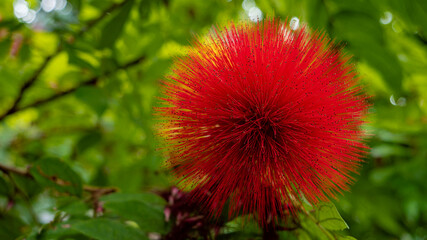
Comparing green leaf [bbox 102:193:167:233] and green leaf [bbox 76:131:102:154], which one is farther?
green leaf [bbox 76:131:102:154]

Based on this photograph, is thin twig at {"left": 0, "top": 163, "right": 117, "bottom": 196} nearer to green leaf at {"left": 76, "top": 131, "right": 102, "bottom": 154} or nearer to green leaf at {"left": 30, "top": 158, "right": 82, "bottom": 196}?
green leaf at {"left": 30, "top": 158, "right": 82, "bottom": 196}

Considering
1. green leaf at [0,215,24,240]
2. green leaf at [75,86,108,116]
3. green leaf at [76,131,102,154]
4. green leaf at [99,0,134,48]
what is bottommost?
green leaf at [0,215,24,240]

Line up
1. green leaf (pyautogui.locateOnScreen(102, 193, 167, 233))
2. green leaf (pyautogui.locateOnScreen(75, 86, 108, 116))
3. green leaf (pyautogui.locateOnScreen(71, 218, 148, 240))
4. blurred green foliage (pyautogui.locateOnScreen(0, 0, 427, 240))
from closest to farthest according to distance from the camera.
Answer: green leaf (pyautogui.locateOnScreen(71, 218, 148, 240)) → green leaf (pyautogui.locateOnScreen(102, 193, 167, 233)) → blurred green foliage (pyautogui.locateOnScreen(0, 0, 427, 240)) → green leaf (pyautogui.locateOnScreen(75, 86, 108, 116))

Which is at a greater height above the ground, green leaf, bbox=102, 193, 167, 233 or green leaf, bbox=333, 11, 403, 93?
green leaf, bbox=333, 11, 403, 93

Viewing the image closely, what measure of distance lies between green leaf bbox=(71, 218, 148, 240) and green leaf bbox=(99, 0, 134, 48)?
2.77 feet

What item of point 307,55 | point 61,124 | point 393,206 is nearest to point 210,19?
point 61,124

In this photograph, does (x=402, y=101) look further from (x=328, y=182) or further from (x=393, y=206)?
(x=328, y=182)

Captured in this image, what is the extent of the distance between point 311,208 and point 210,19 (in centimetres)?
197

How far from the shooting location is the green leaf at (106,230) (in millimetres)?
1091

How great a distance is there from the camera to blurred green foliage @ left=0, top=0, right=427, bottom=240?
1.34 metres

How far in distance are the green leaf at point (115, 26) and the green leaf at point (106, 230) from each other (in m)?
0.84

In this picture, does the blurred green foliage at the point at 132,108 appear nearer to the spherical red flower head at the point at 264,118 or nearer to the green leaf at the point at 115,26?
the green leaf at the point at 115,26

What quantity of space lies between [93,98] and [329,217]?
1.31 metres

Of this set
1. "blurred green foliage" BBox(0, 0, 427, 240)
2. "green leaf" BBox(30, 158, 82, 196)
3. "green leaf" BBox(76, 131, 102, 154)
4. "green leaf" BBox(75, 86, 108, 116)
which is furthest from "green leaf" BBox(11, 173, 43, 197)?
"green leaf" BBox(76, 131, 102, 154)
